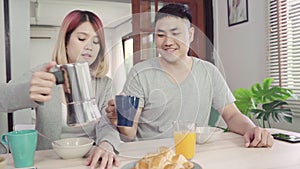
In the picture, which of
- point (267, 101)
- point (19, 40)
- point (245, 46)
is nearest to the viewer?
point (267, 101)

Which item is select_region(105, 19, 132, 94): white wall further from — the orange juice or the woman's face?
the orange juice

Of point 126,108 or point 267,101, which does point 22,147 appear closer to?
point 126,108

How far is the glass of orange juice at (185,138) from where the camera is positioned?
2.80ft

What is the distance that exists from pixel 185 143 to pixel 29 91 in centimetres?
49

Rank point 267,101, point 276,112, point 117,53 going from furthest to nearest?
point 267,101 < point 276,112 < point 117,53

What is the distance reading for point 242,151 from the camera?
36.5 inches

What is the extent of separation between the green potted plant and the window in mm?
155

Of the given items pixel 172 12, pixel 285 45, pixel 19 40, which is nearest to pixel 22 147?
pixel 172 12

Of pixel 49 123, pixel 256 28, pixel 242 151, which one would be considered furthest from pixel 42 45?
pixel 242 151

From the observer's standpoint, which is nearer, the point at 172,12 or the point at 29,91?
the point at 29,91

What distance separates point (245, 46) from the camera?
7.95 feet

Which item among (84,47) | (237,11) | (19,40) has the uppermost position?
(237,11)

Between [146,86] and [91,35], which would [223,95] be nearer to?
[146,86]

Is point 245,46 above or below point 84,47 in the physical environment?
above
